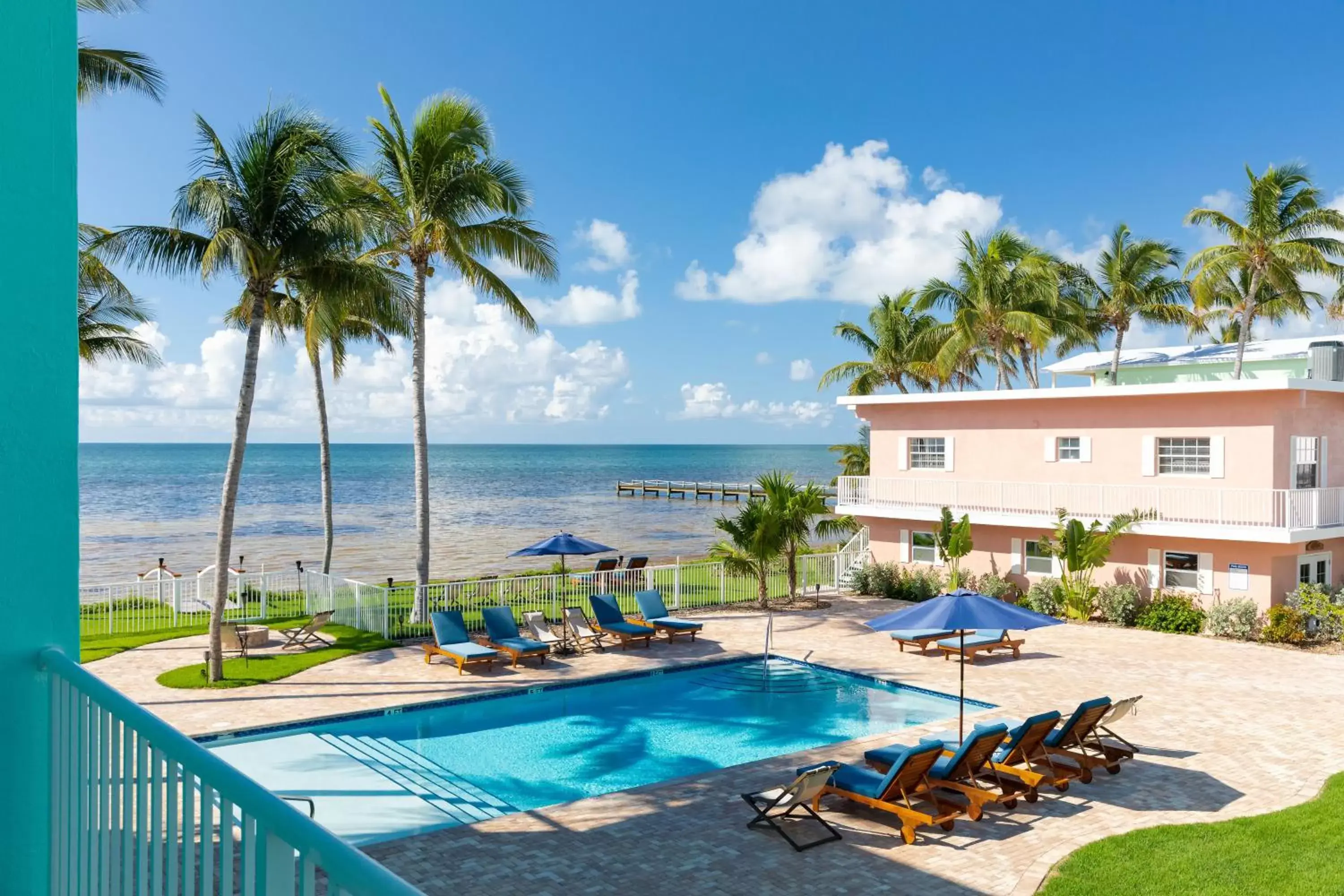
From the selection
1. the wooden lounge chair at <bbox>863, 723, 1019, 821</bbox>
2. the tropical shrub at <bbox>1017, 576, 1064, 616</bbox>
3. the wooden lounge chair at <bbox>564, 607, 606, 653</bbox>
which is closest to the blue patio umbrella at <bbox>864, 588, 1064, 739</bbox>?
the wooden lounge chair at <bbox>863, 723, 1019, 821</bbox>

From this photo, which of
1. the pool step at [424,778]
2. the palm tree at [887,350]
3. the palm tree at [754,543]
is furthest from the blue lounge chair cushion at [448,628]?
the palm tree at [887,350]

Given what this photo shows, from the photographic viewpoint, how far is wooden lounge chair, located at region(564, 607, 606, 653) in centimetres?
1934

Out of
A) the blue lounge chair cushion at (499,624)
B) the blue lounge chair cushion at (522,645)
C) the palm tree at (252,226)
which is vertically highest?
the palm tree at (252,226)

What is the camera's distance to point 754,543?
23.6 metres

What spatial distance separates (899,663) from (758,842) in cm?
940

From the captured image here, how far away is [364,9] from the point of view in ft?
69.9

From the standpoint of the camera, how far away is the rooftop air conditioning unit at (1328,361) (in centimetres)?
2625

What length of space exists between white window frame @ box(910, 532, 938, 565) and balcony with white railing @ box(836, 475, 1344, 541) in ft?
2.80

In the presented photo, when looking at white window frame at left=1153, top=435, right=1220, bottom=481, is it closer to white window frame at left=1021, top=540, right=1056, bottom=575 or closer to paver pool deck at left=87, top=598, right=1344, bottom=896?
white window frame at left=1021, top=540, right=1056, bottom=575

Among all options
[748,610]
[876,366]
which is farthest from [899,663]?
[876,366]

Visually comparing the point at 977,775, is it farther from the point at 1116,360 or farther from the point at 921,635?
the point at 1116,360

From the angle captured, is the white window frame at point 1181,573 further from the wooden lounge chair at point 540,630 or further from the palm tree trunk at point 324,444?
the palm tree trunk at point 324,444

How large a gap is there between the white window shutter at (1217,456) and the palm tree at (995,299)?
1345 centimetres

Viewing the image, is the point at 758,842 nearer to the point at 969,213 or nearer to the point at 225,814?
the point at 225,814
